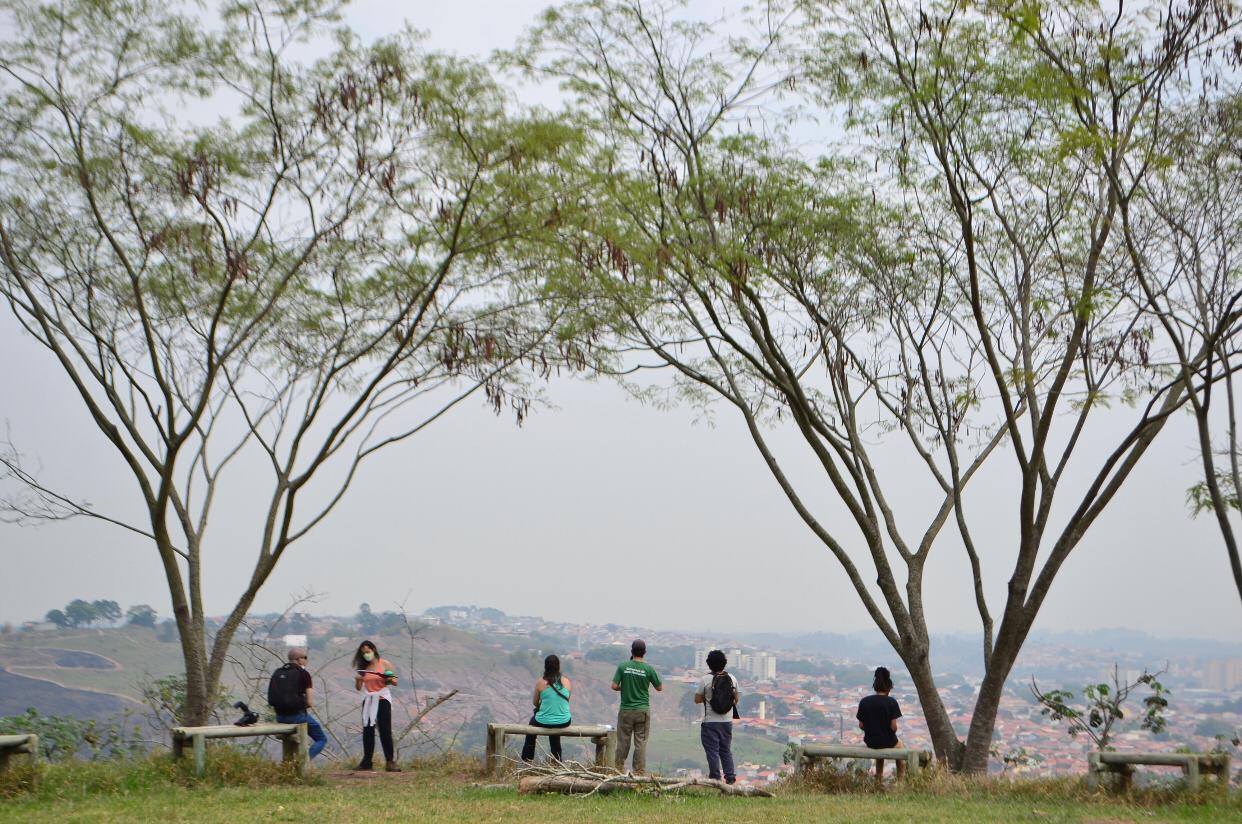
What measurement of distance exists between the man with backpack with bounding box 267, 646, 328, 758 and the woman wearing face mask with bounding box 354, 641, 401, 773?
54 centimetres

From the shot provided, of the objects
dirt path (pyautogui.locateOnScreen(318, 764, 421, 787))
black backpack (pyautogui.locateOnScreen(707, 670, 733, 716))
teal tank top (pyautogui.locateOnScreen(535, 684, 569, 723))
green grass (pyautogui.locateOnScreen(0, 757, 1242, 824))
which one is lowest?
dirt path (pyautogui.locateOnScreen(318, 764, 421, 787))

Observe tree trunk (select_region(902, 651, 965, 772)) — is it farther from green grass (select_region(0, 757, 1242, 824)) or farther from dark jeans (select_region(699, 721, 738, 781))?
dark jeans (select_region(699, 721, 738, 781))

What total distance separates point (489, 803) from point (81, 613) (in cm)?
1672

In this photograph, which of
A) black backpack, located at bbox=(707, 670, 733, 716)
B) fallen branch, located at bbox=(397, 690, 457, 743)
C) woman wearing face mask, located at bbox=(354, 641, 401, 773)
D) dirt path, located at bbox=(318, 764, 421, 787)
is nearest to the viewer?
black backpack, located at bbox=(707, 670, 733, 716)

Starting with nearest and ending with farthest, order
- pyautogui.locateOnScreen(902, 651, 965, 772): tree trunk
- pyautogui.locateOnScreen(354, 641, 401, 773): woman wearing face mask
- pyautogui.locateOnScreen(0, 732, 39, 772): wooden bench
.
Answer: pyautogui.locateOnScreen(0, 732, 39, 772): wooden bench < pyautogui.locateOnScreen(354, 641, 401, 773): woman wearing face mask < pyautogui.locateOnScreen(902, 651, 965, 772): tree trunk

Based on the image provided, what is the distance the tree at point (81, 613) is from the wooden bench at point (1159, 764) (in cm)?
1910

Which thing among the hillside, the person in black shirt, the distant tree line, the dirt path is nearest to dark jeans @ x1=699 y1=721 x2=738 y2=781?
the hillside

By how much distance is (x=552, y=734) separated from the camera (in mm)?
12469

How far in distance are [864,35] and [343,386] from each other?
849 centimetres

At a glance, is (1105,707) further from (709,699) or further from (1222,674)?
(1222,674)

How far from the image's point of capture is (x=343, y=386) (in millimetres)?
17266

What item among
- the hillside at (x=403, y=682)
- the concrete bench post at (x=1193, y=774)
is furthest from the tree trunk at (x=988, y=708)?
the concrete bench post at (x=1193, y=774)

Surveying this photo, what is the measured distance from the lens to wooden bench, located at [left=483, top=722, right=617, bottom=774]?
41.0 feet

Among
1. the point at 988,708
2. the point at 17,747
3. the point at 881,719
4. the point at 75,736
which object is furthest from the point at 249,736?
the point at 988,708
